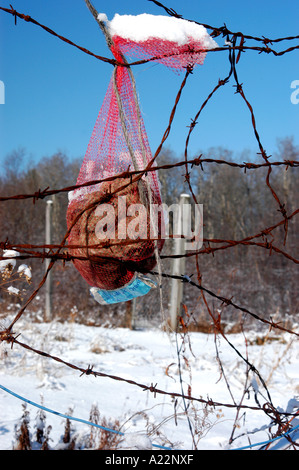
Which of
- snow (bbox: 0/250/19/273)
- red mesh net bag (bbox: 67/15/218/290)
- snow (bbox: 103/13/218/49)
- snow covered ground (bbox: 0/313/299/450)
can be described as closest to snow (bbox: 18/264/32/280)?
snow (bbox: 0/250/19/273)

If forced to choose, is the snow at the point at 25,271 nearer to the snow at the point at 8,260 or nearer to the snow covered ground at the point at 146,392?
the snow at the point at 8,260

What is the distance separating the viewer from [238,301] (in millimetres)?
11906

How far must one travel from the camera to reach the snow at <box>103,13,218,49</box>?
4.97 ft

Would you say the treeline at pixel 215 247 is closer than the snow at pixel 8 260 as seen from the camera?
No

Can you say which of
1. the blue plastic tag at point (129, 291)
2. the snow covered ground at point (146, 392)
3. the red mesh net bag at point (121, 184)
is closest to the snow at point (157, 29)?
the red mesh net bag at point (121, 184)

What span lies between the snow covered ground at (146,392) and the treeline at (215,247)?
2.27ft

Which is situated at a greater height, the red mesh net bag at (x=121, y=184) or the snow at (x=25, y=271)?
the red mesh net bag at (x=121, y=184)

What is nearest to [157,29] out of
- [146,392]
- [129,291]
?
[129,291]

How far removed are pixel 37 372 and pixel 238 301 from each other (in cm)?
884

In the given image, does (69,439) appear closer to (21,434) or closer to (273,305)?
(21,434)

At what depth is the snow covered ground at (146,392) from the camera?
262 centimetres
